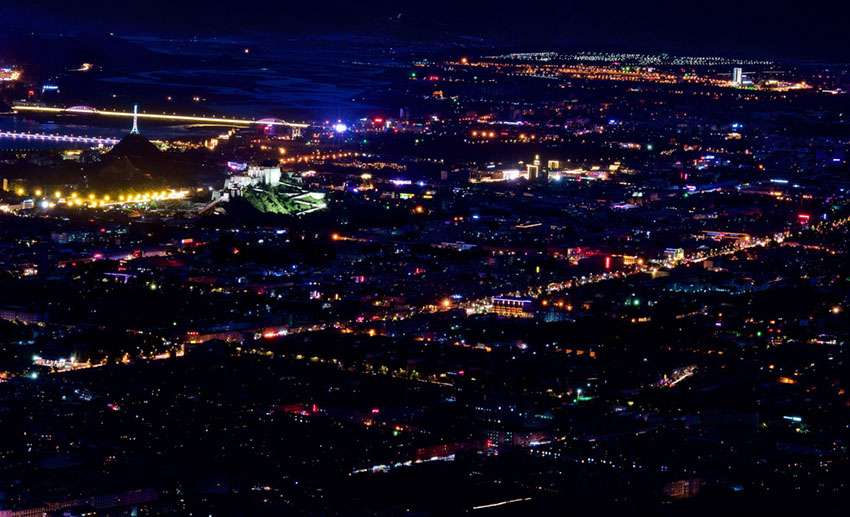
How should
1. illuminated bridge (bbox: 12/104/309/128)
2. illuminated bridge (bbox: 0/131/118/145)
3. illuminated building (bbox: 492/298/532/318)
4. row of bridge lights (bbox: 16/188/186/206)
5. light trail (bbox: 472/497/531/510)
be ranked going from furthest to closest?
illuminated bridge (bbox: 12/104/309/128) < illuminated bridge (bbox: 0/131/118/145) < row of bridge lights (bbox: 16/188/186/206) < illuminated building (bbox: 492/298/532/318) < light trail (bbox: 472/497/531/510)

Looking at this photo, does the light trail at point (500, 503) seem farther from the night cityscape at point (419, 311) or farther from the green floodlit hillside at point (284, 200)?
the green floodlit hillside at point (284, 200)

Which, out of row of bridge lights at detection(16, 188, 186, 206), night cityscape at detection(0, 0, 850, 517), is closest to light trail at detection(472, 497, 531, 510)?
night cityscape at detection(0, 0, 850, 517)

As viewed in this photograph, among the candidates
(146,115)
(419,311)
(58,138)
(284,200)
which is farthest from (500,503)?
(146,115)

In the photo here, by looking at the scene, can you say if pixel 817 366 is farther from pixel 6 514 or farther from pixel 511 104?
pixel 511 104

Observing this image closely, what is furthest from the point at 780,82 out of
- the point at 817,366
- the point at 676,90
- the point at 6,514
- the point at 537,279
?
the point at 6,514

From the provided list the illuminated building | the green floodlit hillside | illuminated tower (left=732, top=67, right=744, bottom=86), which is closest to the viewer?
the illuminated building

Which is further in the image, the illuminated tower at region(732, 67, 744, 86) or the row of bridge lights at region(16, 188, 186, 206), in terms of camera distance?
the illuminated tower at region(732, 67, 744, 86)

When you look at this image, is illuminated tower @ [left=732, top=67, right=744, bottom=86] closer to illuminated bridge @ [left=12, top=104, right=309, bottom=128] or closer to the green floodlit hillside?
illuminated bridge @ [left=12, top=104, right=309, bottom=128]
